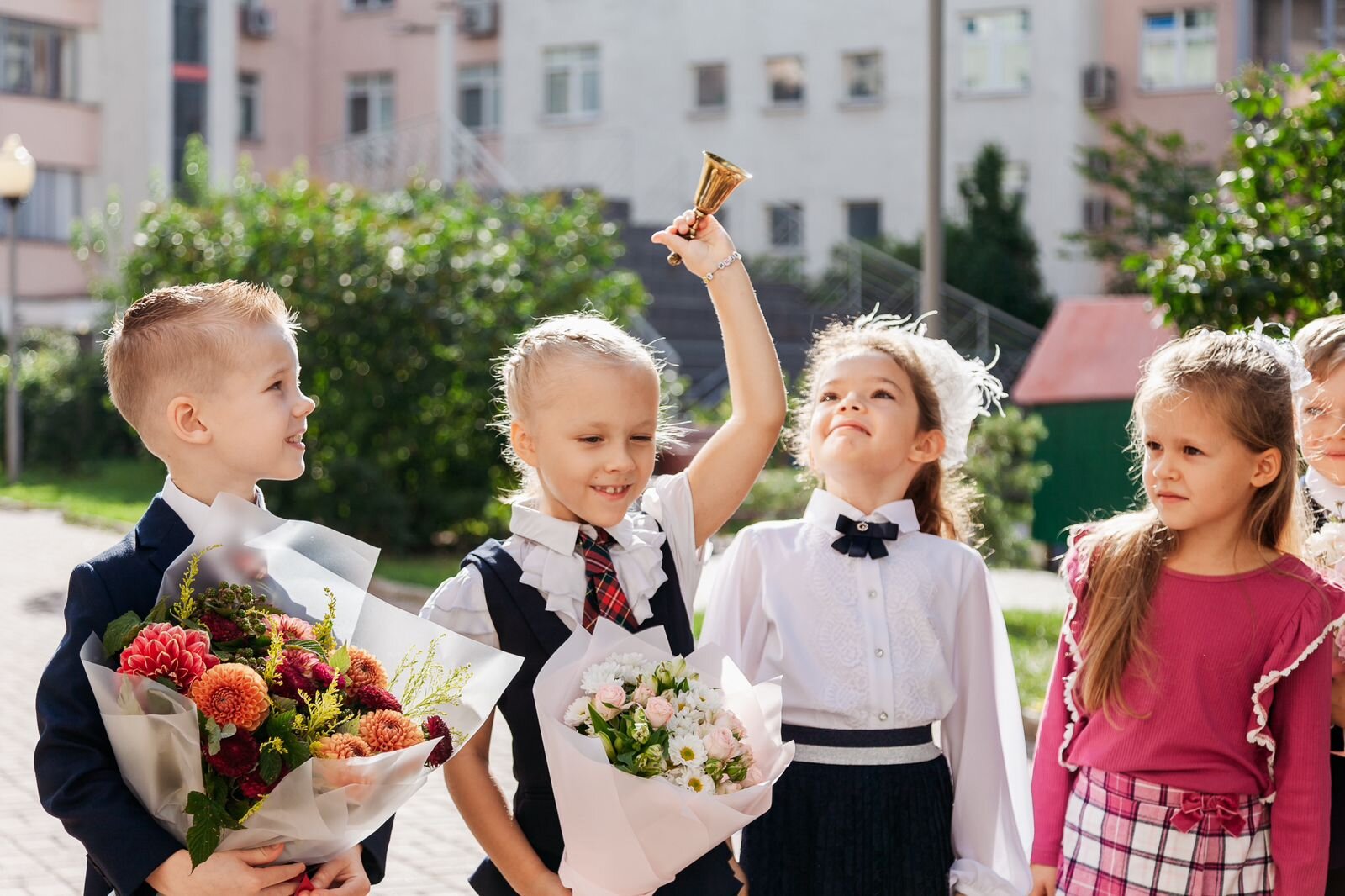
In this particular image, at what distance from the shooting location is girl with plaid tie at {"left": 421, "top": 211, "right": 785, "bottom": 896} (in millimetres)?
2844

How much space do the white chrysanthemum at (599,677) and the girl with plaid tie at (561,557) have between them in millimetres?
272

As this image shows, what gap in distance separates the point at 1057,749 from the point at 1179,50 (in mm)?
28124

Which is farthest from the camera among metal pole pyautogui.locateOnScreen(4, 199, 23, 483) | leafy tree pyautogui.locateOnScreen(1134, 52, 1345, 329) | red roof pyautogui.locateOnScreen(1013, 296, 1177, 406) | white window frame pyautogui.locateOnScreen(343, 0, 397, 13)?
white window frame pyautogui.locateOnScreen(343, 0, 397, 13)

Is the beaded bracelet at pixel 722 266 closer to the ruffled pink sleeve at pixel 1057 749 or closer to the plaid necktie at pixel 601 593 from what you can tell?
the plaid necktie at pixel 601 593

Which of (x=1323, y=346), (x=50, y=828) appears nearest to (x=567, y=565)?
(x=1323, y=346)

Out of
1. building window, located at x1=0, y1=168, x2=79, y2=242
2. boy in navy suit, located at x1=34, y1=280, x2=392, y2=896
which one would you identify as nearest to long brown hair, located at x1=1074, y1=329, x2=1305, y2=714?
boy in navy suit, located at x1=34, y1=280, x2=392, y2=896

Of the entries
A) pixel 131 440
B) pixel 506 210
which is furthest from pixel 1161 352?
pixel 131 440

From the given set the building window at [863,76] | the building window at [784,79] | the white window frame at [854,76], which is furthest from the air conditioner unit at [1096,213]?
the building window at [784,79]

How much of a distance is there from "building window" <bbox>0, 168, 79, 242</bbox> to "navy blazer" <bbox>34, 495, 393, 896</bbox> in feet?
108

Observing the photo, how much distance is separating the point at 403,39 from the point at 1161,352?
3444 centimetres

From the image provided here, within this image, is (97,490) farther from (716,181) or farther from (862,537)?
(716,181)

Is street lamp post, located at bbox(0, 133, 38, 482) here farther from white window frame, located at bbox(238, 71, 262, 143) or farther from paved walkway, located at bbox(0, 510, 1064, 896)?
white window frame, located at bbox(238, 71, 262, 143)

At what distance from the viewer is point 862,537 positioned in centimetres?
350

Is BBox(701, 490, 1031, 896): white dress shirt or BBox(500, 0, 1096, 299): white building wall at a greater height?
BBox(500, 0, 1096, 299): white building wall
